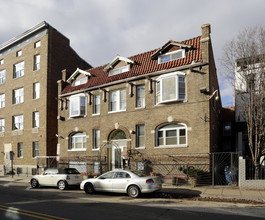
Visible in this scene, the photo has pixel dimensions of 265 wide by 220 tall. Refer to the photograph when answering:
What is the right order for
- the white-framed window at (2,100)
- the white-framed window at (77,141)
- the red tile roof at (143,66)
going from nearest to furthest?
the red tile roof at (143,66), the white-framed window at (77,141), the white-framed window at (2,100)

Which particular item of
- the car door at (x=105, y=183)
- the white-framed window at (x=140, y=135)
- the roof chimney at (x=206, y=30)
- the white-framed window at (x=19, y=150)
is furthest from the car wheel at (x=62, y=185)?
the white-framed window at (x=19, y=150)

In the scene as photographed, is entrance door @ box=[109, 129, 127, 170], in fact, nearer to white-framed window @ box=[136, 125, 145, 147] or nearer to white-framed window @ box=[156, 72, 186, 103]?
white-framed window @ box=[136, 125, 145, 147]

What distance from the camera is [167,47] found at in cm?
1866

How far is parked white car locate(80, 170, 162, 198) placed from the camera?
11.5 m

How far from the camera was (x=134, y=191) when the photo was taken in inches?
458

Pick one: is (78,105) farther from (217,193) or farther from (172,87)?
(217,193)

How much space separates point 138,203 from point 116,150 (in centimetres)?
977

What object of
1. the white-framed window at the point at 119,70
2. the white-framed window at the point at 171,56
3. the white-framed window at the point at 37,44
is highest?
the white-framed window at the point at 37,44

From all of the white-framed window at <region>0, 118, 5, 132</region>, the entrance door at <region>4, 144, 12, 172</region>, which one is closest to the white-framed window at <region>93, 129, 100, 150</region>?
the entrance door at <region>4, 144, 12, 172</region>

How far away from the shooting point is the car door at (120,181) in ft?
39.3

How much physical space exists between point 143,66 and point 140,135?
17.9ft

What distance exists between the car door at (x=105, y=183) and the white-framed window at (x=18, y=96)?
62.5ft

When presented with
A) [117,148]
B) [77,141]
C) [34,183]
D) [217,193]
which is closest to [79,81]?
[77,141]

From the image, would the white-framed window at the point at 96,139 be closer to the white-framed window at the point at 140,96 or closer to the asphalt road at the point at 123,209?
the white-framed window at the point at 140,96
